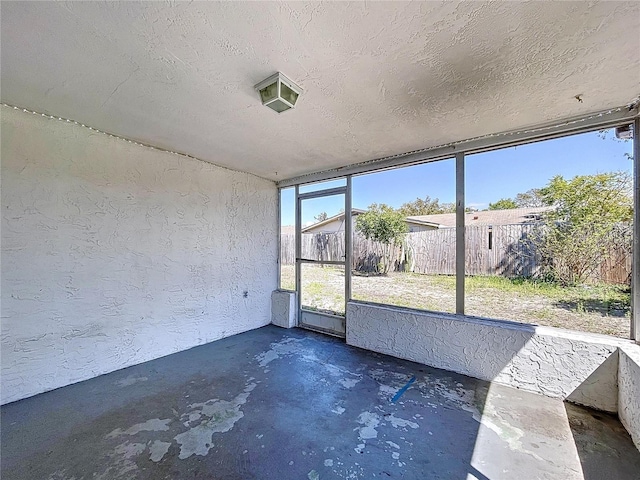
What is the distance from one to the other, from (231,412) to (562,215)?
3432 mm

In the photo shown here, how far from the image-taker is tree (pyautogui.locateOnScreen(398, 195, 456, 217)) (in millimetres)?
3143

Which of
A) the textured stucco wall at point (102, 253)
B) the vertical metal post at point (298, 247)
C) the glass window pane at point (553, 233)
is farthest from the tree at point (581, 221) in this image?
the textured stucco wall at point (102, 253)

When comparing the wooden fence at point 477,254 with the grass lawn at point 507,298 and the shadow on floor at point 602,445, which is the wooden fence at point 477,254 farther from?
the shadow on floor at point 602,445

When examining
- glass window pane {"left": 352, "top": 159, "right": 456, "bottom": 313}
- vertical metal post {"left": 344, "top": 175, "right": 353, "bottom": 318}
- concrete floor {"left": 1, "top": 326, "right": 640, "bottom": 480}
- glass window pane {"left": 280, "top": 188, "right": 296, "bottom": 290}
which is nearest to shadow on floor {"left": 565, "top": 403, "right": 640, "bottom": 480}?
concrete floor {"left": 1, "top": 326, "right": 640, "bottom": 480}

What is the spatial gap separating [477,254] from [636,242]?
1.15 metres

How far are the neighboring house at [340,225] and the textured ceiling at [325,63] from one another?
1115mm

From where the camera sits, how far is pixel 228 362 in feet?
10.1

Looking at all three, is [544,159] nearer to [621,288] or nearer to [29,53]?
[621,288]

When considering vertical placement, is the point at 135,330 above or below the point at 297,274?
below

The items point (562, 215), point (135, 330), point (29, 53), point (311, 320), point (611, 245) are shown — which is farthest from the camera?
point (311, 320)

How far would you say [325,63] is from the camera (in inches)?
65.7

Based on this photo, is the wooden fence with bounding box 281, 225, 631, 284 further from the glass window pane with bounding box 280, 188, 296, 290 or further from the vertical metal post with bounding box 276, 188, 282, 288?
the vertical metal post with bounding box 276, 188, 282, 288

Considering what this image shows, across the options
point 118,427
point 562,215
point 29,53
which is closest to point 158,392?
point 118,427

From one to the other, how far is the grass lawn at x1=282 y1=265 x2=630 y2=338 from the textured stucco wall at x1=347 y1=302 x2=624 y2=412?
123mm
